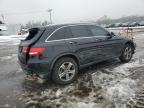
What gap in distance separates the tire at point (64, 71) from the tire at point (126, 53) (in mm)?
2571

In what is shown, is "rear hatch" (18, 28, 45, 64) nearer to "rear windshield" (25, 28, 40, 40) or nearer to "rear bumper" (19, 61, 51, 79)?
"rear windshield" (25, 28, 40, 40)

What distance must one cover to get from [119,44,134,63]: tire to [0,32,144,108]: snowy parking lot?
660 mm

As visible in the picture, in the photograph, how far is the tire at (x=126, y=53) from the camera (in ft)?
24.7

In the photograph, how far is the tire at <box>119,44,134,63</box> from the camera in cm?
752

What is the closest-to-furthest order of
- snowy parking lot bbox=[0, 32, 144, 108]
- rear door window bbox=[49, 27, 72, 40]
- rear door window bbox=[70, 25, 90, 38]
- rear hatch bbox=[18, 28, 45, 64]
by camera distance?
1. snowy parking lot bbox=[0, 32, 144, 108]
2. rear hatch bbox=[18, 28, 45, 64]
3. rear door window bbox=[49, 27, 72, 40]
4. rear door window bbox=[70, 25, 90, 38]

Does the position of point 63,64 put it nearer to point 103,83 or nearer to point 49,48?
point 49,48

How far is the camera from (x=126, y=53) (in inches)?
301

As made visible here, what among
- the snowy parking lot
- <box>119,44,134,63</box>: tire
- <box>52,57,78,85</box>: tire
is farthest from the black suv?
<box>119,44,134,63</box>: tire

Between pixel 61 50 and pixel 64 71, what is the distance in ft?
2.06

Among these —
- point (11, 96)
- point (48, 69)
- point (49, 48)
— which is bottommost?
point (11, 96)

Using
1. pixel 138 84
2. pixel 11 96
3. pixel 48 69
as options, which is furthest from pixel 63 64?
pixel 138 84

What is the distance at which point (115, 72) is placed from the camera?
6.37 meters

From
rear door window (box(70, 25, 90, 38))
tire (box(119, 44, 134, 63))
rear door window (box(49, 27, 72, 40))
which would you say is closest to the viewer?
rear door window (box(49, 27, 72, 40))

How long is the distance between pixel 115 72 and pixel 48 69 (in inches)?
94.5
